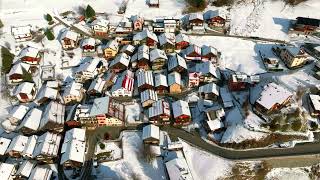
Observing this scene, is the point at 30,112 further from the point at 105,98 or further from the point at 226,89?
the point at 226,89

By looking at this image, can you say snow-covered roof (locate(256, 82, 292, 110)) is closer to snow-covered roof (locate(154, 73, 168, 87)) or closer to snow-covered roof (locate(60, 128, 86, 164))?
snow-covered roof (locate(154, 73, 168, 87))

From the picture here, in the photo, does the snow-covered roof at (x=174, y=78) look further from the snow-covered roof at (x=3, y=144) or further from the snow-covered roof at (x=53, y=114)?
the snow-covered roof at (x=3, y=144)

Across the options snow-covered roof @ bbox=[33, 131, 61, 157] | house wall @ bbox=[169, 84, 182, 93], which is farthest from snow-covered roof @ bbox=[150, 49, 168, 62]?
snow-covered roof @ bbox=[33, 131, 61, 157]

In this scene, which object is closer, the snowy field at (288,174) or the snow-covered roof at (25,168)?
the snow-covered roof at (25,168)

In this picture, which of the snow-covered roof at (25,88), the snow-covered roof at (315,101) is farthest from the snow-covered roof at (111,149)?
the snow-covered roof at (315,101)

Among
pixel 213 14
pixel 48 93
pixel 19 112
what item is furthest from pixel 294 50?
pixel 19 112

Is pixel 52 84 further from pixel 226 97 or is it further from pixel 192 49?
pixel 226 97
